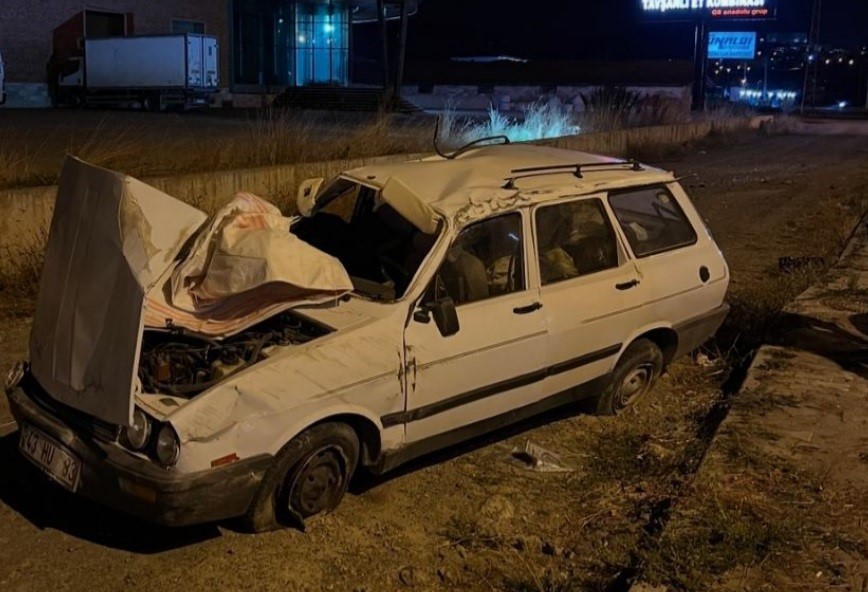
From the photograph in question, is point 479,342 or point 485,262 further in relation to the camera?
point 485,262

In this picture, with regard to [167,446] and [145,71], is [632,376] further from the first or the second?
[145,71]

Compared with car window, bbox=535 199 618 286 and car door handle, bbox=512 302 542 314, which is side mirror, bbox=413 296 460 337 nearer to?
car door handle, bbox=512 302 542 314

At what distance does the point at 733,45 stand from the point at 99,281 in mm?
75751

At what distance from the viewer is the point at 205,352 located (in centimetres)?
407

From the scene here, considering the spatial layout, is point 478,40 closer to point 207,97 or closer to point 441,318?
point 207,97

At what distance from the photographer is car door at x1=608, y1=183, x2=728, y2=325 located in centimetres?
550

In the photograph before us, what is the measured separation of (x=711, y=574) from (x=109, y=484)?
258 centimetres

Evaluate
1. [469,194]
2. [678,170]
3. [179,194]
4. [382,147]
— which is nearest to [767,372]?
[469,194]

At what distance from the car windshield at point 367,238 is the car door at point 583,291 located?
764 mm

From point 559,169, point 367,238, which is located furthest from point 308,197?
point 559,169

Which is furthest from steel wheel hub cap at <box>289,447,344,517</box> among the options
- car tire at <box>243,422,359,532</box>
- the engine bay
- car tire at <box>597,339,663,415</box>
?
car tire at <box>597,339,663,415</box>

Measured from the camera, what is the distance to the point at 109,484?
366 centimetres

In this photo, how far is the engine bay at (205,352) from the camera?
3.86 m

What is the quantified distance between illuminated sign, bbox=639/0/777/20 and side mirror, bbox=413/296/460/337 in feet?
131
